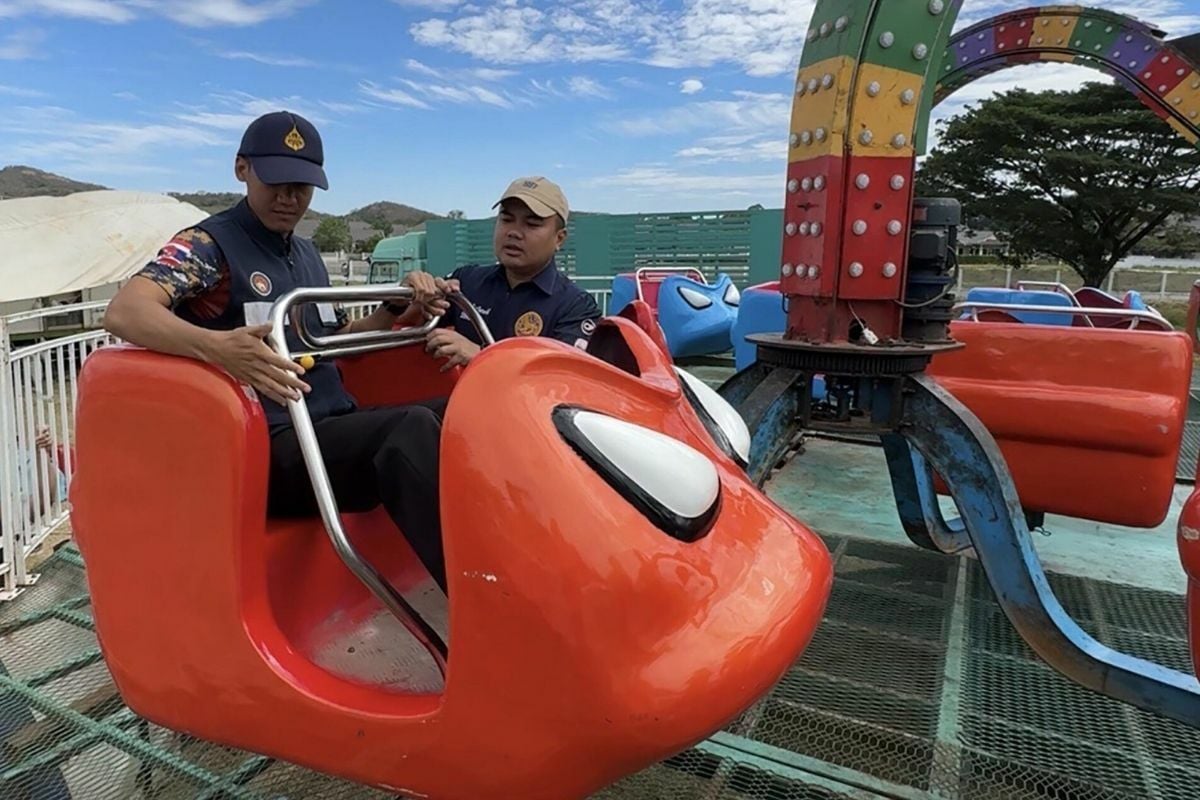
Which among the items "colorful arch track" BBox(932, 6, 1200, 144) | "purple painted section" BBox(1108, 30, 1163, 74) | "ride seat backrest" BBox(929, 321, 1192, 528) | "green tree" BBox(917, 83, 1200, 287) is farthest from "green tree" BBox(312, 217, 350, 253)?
"ride seat backrest" BBox(929, 321, 1192, 528)

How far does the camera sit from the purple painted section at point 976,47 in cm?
488

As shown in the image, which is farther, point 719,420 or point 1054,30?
point 1054,30

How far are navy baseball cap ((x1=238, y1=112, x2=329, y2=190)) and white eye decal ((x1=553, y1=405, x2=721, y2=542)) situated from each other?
98cm

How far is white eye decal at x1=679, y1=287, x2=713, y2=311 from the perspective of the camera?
27.6ft

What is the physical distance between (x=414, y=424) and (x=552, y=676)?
590mm

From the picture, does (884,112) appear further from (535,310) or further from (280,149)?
(280,149)

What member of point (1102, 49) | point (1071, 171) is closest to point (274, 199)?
point (1102, 49)

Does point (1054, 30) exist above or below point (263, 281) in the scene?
above

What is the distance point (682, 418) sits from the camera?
1.45 meters

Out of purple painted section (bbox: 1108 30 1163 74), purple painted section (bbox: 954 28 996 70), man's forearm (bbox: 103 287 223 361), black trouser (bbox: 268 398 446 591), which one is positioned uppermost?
purple painted section (bbox: 954 28 996 70)

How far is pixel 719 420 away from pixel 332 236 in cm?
6071

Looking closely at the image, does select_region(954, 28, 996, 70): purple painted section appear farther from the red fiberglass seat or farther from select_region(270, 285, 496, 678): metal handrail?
select_region(270, 285, 496, 678): metal handrail

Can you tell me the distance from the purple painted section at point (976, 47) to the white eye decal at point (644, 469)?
4.79m

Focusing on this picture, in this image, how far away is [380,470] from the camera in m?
1.46
